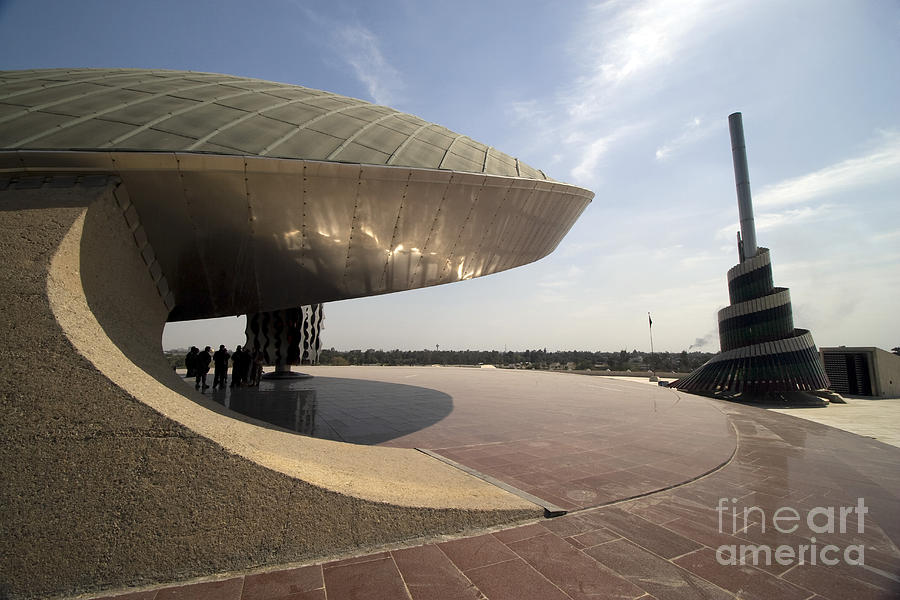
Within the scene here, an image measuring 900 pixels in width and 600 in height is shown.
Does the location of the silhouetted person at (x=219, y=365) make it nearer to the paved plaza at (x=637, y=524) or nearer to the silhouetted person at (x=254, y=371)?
the silhouetted person at (x=254, y=371)

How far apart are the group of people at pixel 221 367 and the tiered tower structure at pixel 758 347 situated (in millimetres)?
28877

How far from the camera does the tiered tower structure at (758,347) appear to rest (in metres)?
26.2

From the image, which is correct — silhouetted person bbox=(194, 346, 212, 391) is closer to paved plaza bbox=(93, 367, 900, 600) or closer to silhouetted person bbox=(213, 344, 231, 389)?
silhouetted person bbox=(213, 344, 231, 389)

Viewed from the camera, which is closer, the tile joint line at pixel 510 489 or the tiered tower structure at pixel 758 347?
the tile joint line at pixel 510 489

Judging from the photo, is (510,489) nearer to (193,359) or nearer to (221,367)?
(221,367)

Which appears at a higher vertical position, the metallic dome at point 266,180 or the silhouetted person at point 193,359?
the metallic dome at point 266,180

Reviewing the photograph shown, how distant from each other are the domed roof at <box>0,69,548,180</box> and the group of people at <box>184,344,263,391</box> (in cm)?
790

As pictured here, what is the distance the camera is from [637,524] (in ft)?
12.5

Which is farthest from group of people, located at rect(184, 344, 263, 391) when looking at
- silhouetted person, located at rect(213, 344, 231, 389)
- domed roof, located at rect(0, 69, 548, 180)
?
domed roof, located at rect(0, 69, 548, 180)

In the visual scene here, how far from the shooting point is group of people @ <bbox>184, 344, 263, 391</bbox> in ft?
43.7

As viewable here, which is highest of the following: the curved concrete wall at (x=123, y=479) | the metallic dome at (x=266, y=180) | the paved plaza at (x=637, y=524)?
the metallic dome at (x=266, y=180)

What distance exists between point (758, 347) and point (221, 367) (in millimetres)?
33019

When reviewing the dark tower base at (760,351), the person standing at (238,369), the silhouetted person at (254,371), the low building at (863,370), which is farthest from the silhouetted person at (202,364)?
the low building at (863,370)

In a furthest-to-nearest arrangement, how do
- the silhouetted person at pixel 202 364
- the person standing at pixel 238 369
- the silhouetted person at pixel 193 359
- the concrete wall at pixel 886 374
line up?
the concrete wall at pixel 886 374
the person standing at pixel 238 369
the silhouetted person at pixel 193 359
the silhouetted person at pixel 202 364
